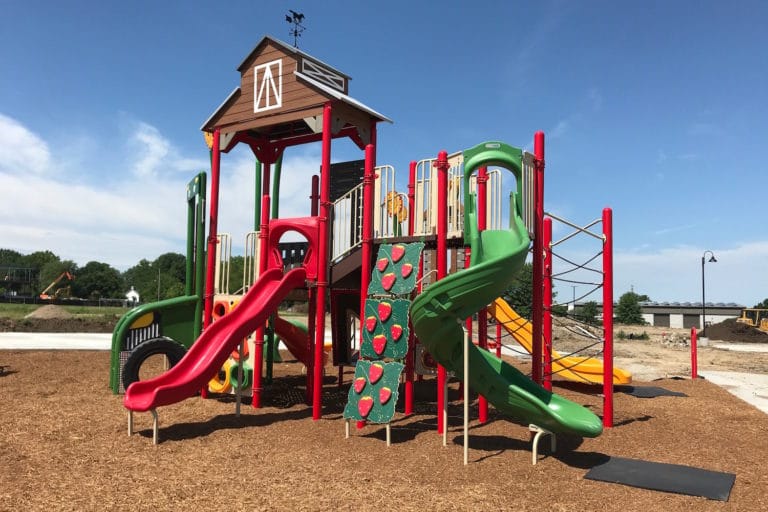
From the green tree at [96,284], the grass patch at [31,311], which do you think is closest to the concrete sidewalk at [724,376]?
the grass patch at [31,311]

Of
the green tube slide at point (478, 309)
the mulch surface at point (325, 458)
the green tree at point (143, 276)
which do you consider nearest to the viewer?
the mulch surface at point (325, 458)

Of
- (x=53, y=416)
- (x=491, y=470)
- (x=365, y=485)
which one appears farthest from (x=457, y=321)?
(x=53, y=416)

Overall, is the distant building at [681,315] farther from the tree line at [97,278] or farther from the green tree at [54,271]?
the green tree at [54,271]

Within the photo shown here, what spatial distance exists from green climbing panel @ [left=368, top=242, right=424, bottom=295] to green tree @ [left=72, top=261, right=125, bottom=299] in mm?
121612

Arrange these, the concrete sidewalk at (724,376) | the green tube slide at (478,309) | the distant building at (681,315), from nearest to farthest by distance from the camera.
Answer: the green tube slide at (478,309), the concrete sidewalk at (724,376), the distant building at (681,315)

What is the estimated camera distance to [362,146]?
11.4 metres

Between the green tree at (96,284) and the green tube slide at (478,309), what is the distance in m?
123

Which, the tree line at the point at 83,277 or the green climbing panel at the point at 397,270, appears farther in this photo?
the tree line at the point at 83,277

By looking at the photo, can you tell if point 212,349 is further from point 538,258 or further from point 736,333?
point 736,333

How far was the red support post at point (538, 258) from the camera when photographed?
7.97 m

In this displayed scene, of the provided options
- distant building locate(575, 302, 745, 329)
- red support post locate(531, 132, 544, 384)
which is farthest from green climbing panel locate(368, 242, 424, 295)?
distant building locate(575, 302, 745, 329)

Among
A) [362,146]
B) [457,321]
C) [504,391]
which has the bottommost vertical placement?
[504,391]

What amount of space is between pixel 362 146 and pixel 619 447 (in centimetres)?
719

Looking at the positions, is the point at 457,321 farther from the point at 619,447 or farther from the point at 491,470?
the point at 619,447
